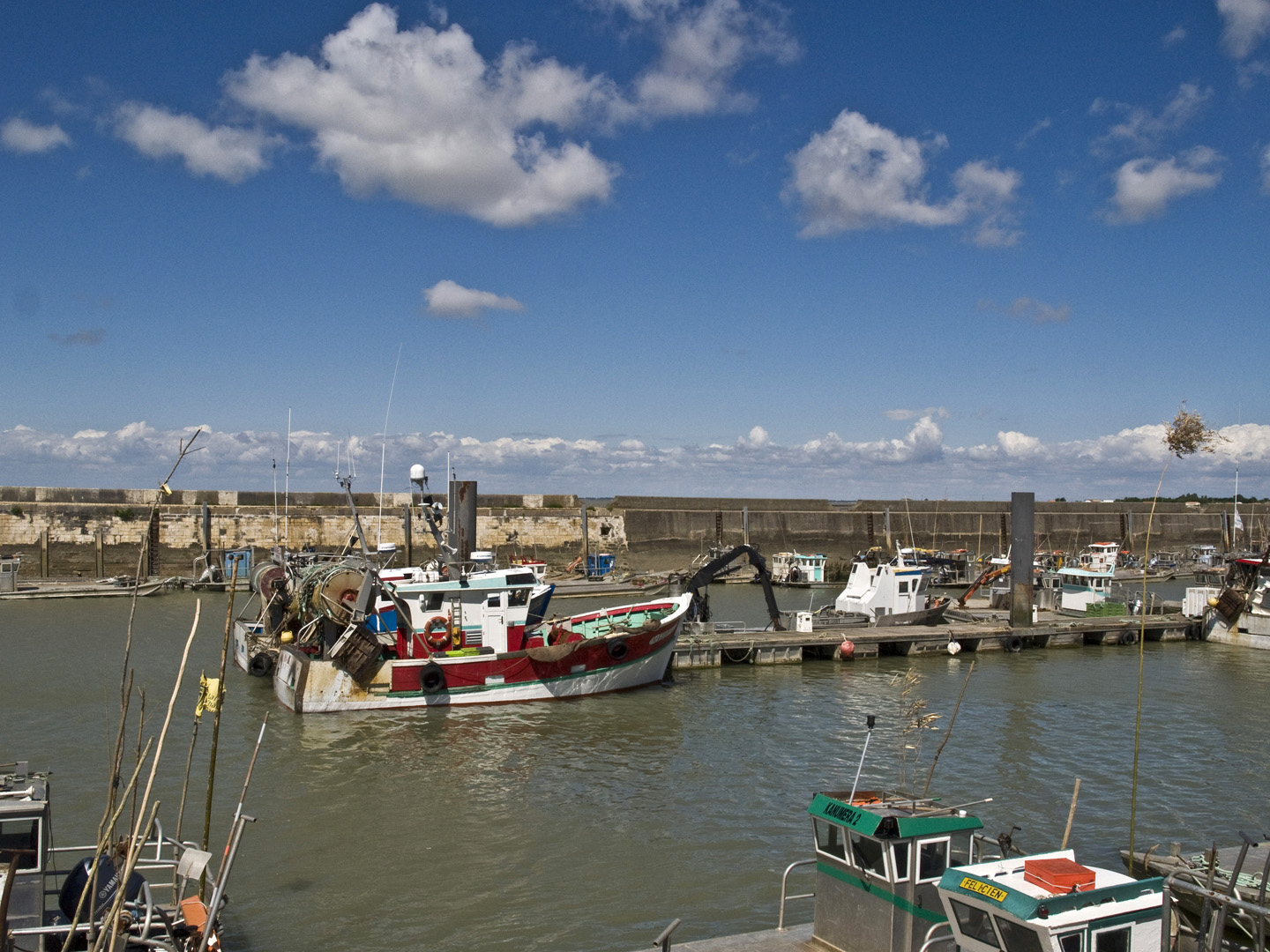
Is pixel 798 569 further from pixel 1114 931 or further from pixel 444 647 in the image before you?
pixel 1114 931

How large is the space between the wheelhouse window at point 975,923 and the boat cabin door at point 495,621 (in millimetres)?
15485

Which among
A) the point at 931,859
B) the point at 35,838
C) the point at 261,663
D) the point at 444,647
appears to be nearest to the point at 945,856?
the point at 931,859

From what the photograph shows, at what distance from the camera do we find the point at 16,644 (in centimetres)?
2698

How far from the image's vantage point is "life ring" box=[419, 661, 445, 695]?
19.6 metres

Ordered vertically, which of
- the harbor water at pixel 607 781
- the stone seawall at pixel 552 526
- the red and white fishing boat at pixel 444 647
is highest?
the stone seawall at pixel 552 526

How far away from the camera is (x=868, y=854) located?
704 centimetres

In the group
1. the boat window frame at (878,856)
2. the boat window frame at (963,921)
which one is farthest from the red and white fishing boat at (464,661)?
the boat window frame at (963,921)

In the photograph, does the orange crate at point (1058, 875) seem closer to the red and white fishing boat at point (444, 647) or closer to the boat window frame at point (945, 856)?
the boat window frame at point (945, 856)

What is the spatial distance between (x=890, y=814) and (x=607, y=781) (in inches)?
348

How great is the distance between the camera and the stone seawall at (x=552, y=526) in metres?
44.6

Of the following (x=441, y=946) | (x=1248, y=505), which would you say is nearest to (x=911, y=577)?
(x=441, y=946)

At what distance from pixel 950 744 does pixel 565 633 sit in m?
8.48

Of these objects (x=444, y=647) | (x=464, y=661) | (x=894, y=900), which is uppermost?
(x=894, y=900)

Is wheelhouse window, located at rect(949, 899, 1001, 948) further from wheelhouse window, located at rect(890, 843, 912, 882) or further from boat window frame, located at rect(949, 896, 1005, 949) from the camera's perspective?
wheelhouse window, located at rect(890, 843, 912, 882)
